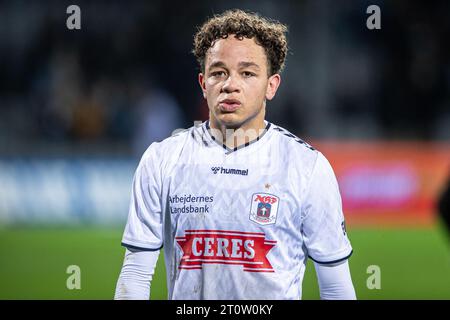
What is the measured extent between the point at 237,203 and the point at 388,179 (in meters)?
9.78

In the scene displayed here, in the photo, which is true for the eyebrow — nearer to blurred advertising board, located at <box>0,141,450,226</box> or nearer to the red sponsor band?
the red sponsor band

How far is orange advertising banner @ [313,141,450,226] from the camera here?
13195mm

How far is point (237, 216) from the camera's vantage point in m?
3.70

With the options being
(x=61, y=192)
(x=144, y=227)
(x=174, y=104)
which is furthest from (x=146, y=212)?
(x=174, y=104)

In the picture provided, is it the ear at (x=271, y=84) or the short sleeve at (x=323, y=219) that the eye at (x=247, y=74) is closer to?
the ear at (x=271, y=84)

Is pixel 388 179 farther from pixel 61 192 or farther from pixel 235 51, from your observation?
pixel 235 51

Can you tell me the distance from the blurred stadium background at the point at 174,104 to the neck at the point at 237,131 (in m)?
8.73

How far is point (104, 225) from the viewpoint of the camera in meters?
13.1

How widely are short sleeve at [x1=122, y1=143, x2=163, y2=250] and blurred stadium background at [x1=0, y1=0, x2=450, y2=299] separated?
28.8 feet

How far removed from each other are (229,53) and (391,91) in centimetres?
1144

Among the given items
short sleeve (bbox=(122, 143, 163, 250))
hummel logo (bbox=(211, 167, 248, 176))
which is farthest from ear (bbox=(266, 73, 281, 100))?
short sleeve (bbox=(122, 143, 163, 250))
